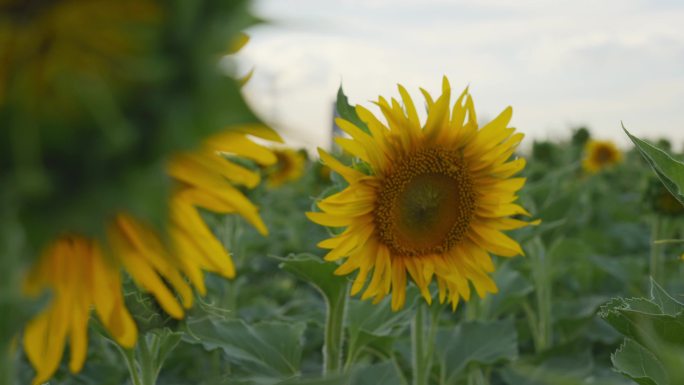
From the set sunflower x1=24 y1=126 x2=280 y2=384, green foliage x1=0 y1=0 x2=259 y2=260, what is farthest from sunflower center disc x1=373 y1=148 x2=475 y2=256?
green foliage x1=0 y1=0 x2=259 y2=260

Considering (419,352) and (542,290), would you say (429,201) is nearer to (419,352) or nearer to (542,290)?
(419,352)

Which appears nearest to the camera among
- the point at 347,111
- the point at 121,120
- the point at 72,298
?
the point at 121,120

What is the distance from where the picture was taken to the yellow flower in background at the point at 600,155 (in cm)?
608

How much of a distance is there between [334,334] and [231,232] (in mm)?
1266

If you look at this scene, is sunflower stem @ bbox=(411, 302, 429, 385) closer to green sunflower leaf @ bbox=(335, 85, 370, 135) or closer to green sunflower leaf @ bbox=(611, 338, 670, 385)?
green sunflower leaf @ bbox=(335, 85, 370, 135)

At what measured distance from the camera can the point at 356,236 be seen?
57.4 inches

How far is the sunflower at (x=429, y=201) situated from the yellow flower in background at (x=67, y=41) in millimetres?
850

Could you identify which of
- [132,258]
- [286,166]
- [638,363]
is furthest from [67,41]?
[286,166]

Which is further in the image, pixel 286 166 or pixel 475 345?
A: pixel 286 166

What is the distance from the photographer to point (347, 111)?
56.0 inches

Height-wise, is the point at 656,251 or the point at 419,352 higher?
the point at 656,251

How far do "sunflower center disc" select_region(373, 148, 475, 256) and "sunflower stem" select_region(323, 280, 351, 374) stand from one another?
5.2 inches

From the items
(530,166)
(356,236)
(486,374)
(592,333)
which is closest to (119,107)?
(356,236)

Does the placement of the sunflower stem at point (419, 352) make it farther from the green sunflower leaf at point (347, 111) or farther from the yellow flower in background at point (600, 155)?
the yellow flower in background at point (600, 155)
